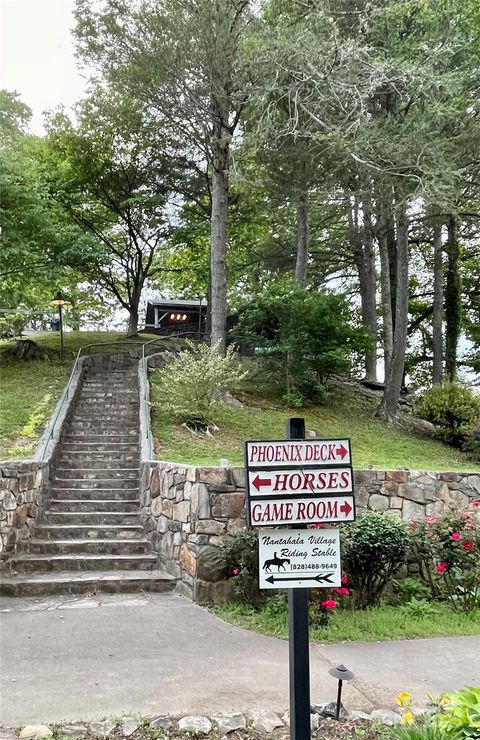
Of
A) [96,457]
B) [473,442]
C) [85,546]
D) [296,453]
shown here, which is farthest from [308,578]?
[473,442]

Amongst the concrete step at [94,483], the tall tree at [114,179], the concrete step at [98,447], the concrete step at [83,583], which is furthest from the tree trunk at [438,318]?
the concrete step at [83,583]

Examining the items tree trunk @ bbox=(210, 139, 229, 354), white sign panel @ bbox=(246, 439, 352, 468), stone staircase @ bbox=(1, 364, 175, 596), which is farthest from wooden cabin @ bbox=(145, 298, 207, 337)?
white sign panel @ bbox=(246, 439, 352, 468)

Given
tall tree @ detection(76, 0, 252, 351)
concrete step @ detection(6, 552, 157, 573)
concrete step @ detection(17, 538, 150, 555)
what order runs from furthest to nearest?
1. tall tree @ detection(76, 0, 252, 351)
2. concrete step @ detection(17, 538, 150, 555)
3. concrete step @ detection(6, 552, 157, 573)

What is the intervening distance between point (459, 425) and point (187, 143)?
11020 mm

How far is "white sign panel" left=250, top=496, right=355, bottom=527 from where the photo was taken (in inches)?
90.6

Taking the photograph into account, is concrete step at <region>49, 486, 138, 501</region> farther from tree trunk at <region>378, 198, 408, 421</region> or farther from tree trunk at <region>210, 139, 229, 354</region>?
tree trunk at <region>378, 198, 408, 421</region>

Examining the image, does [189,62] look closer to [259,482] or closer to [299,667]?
[259,482]

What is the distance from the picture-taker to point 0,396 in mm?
10500

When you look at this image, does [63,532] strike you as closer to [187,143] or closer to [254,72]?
[254,72]

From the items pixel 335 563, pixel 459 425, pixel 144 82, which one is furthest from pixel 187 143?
pixel 335 563

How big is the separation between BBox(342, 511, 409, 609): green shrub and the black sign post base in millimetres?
2597

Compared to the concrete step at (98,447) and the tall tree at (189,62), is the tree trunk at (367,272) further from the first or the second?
the concrete step at (98,447)

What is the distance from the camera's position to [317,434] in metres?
10.2

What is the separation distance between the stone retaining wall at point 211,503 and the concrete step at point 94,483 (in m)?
0.42
